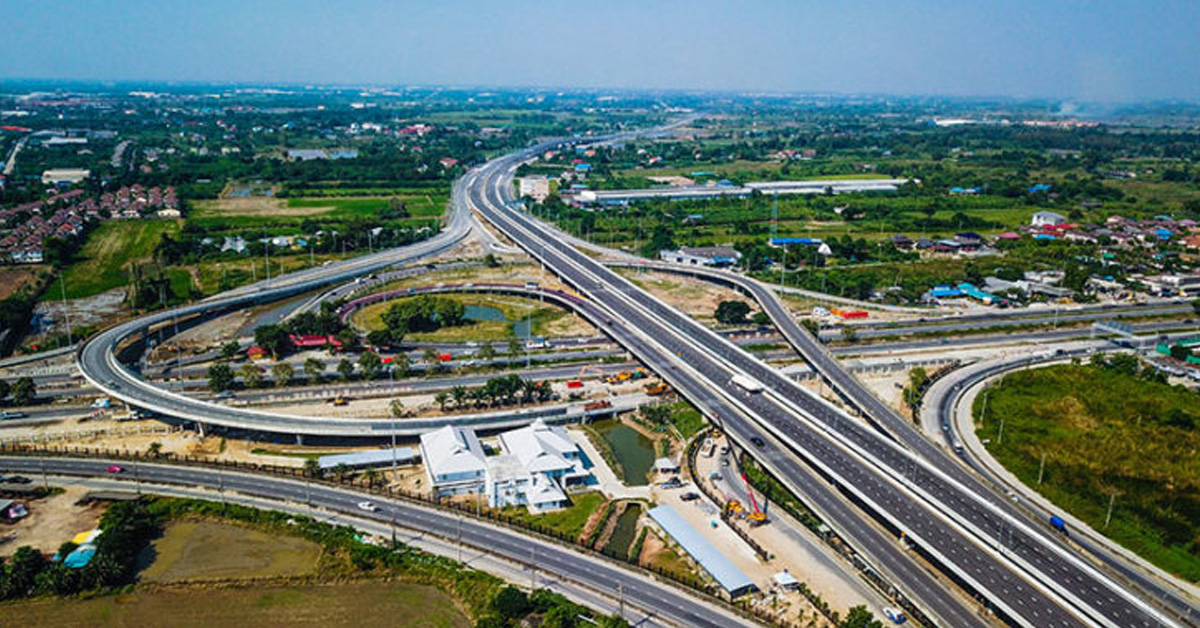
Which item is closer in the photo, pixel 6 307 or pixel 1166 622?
pixel 1166 622

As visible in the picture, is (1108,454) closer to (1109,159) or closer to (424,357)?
(424,357)

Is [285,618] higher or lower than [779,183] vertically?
lower

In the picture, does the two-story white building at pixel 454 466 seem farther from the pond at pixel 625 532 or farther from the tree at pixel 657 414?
the tree at pixel 657 414

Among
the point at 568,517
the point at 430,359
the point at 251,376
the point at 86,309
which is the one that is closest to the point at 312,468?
the point at 251,376

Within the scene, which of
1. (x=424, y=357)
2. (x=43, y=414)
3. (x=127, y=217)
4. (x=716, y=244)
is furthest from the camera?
(x=127, y=217)

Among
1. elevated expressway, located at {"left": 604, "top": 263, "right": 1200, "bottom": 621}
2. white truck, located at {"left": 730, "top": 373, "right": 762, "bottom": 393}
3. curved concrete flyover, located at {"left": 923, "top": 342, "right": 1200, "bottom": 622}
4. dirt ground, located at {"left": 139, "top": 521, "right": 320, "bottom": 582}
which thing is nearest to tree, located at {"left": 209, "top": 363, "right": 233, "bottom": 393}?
dirt ground, located at {"left": 139, "top": 521, "right": 320, "bottom": 582}

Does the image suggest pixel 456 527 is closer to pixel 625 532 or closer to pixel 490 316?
pixel 625 532

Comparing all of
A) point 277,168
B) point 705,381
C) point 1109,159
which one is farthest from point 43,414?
point 1109,159
